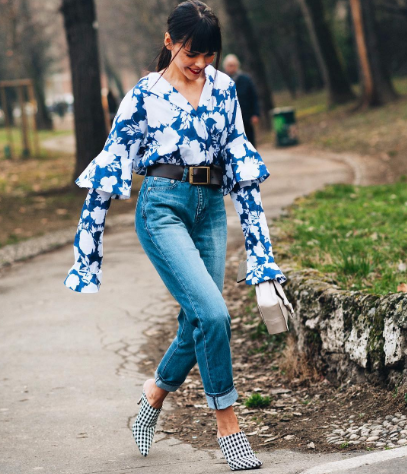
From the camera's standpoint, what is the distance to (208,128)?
137 inches

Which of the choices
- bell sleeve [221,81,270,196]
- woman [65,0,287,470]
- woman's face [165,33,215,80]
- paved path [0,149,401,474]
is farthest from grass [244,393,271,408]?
woman's face [165,33,215,80]

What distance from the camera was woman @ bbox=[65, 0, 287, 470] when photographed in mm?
3369

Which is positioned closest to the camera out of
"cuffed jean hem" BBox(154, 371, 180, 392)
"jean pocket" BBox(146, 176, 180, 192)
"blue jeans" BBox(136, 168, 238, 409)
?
"blue jeans" BBox(136, 168, 238, 409)

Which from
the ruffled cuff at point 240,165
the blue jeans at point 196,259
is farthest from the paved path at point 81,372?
the ruffled cuff at point 240,165

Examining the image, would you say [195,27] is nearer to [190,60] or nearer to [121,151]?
[190,60]

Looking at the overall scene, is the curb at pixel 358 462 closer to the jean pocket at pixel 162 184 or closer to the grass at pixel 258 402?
the jean pocket at pixel 162 184

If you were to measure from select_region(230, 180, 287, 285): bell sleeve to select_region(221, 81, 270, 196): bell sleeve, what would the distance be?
0.05 m

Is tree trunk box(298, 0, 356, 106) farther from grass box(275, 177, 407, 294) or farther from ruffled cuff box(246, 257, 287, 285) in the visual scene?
ruffled cuff box(246, 257, 287, 285)

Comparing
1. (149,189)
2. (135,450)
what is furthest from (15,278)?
(149,189)

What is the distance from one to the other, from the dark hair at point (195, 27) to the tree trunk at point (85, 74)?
10.3 meters

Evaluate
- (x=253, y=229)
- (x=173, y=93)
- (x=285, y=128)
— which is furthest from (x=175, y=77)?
(x=285, y=128)

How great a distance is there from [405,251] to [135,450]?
9.62 ft

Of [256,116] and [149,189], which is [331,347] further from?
[256,116]

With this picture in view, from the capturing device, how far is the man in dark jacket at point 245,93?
13.1 meters
